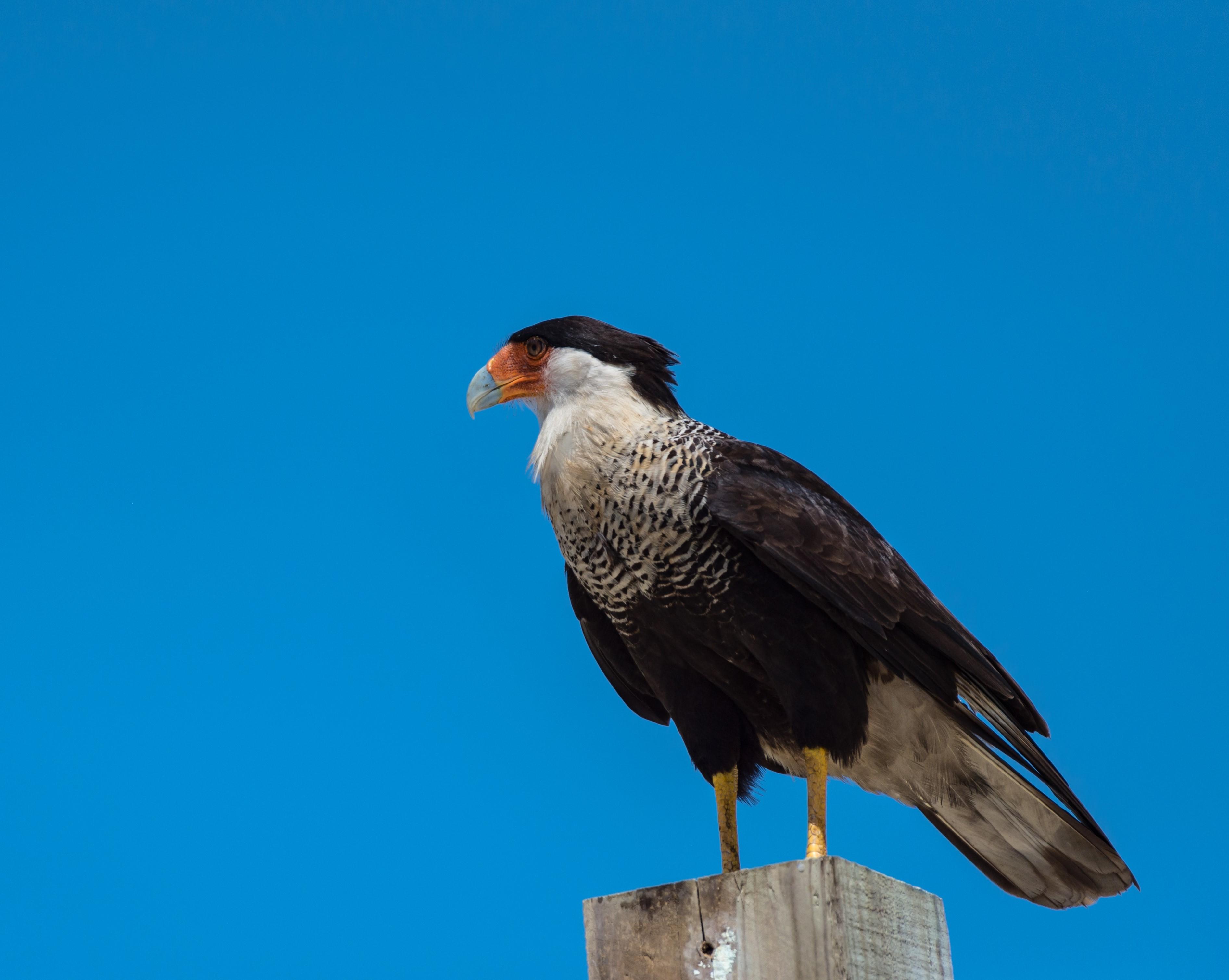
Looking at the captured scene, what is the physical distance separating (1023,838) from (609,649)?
127cm

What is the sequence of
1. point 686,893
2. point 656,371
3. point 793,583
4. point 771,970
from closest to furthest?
point 771,970
point 686,893
point 793,583
point 656,371

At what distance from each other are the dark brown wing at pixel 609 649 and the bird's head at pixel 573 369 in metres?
0.52

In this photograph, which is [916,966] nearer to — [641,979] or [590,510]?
[641,979]

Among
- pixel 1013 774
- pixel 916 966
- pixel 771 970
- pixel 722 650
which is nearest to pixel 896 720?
pixel 1013 774

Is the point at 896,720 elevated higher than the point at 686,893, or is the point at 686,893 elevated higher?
the point at 896,720

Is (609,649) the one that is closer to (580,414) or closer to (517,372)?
(580,414)

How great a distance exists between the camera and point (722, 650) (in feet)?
10.2

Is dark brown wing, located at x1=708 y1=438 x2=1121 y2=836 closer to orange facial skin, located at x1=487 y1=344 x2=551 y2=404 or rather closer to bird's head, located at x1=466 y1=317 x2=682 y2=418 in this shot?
bird's head, located at x1=466 y1=317 x2=682 y2=418

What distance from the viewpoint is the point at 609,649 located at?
3576 millimetres

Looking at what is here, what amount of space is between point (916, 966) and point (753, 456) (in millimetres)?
1323

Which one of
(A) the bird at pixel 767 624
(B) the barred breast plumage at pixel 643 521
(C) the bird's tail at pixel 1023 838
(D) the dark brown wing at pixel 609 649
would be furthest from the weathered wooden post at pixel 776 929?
(D) the dark brown wing at pixel 609 649

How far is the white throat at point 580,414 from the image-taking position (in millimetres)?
3201

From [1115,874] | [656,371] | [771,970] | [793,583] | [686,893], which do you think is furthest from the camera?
[656,371]

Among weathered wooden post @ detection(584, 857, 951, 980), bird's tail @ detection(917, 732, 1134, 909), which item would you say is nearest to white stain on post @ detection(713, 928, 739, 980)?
weathered wooden post @ detection(584, 857, 951, 980)
